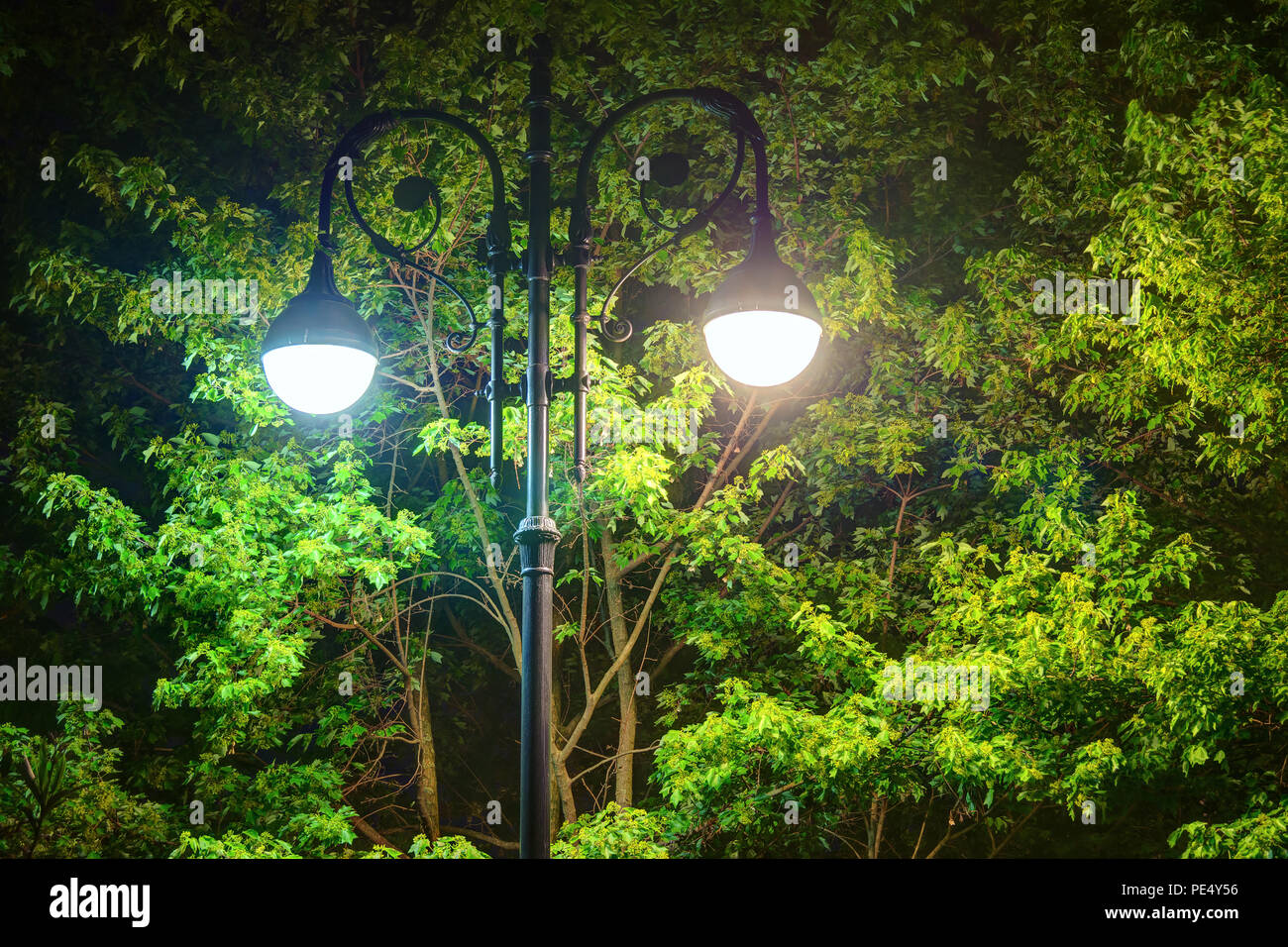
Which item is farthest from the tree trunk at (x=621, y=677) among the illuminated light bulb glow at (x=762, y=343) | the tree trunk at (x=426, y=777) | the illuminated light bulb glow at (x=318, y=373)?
the illuminated light bulb glow at (x=762, y=343)

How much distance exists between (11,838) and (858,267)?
7.61 metres

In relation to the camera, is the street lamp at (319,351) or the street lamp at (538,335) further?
the street lamp at (319,351)

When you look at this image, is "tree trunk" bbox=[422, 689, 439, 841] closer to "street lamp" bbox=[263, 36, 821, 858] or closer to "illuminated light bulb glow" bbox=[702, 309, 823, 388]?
"street lamp" bbox=[263, 36, 821, 858]

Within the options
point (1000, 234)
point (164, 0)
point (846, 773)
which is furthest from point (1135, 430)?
point (164, 0)

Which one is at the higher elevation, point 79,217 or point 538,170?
point 79,217

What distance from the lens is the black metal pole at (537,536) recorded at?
3980mm

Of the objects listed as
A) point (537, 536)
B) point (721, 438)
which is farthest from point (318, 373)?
point (721, 438)

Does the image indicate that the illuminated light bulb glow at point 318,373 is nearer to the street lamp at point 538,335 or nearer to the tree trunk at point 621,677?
the street lamp at point 538,335

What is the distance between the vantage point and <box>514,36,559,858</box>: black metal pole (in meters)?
3.98

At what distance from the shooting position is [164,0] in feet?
31.2

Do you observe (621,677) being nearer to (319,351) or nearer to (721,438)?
(721,438)

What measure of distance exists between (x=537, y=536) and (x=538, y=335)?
77 cm

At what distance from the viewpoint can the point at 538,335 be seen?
441cm

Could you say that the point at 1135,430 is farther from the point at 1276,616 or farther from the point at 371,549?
the point at 371,549
